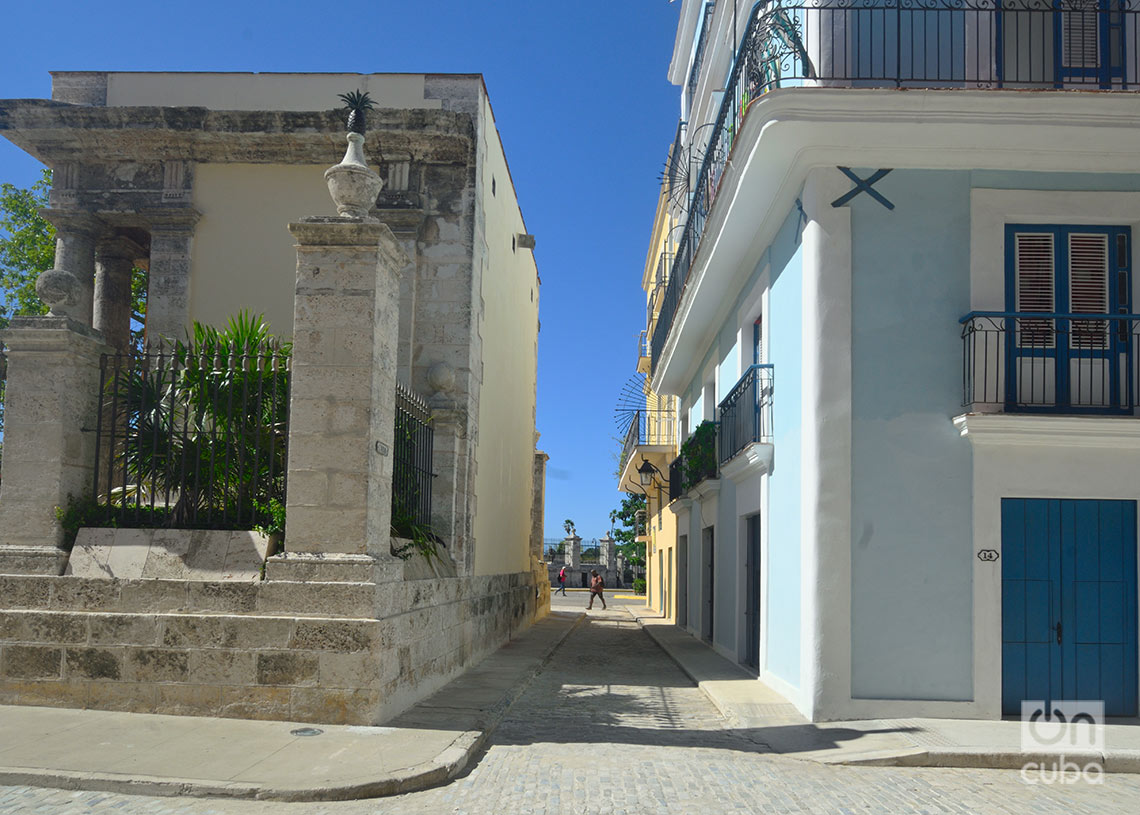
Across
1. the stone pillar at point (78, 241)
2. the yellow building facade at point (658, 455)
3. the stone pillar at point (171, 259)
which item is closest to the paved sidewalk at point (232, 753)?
the stone pillar at point (171, 259)

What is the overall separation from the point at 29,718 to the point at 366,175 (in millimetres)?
4769

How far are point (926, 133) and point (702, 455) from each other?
24.3ft

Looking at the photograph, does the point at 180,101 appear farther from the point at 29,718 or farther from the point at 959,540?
the point at 959,540

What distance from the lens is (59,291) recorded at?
871 centimetres

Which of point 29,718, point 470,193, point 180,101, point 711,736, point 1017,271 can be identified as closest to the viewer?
point 29,718

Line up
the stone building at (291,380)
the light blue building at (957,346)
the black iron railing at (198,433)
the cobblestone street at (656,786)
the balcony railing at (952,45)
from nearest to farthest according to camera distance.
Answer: the cobblestone street at (656,786), the stone building at (291,380), the black iron railing at (198,433), the light blue building at (957,346), the balcony railing at (952,45)

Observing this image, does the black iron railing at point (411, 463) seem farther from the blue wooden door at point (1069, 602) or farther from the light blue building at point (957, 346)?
the blue wooden door at point (1069, 602)

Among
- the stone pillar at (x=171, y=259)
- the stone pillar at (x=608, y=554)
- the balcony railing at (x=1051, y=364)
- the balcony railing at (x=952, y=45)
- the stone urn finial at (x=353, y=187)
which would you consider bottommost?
the stone pillar at (x=608, y=554)

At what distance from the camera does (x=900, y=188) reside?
30.6 ft

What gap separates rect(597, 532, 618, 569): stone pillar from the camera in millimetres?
58634

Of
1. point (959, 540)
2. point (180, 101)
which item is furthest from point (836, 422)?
point (180, 101)

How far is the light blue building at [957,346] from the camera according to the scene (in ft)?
28.9

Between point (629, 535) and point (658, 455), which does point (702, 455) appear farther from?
point (629, 535)

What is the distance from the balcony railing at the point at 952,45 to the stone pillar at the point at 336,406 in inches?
148
